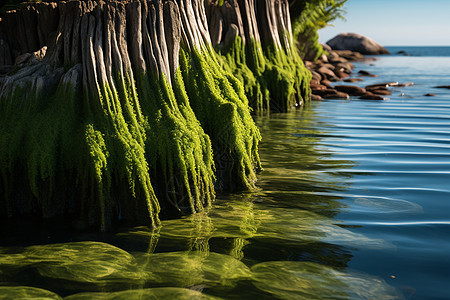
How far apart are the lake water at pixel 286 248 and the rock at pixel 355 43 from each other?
66.5 meters

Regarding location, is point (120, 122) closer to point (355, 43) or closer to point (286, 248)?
point (286, 248)

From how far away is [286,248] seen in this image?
4273 mm

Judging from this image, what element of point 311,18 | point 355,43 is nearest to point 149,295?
point 311,18

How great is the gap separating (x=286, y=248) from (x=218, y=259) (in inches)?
24.4

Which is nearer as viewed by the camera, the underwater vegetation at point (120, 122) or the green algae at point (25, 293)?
the green algae at point (25, 293)

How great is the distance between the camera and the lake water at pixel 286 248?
3557 mm

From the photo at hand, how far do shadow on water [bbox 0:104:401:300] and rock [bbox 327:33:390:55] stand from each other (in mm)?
68331

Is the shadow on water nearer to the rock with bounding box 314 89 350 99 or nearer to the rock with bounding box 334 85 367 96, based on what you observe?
the rock with bounding box 314 89 350 99

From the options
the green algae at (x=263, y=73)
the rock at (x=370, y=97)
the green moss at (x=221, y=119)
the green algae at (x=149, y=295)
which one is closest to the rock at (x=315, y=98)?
the rock at (x=370, y=97)

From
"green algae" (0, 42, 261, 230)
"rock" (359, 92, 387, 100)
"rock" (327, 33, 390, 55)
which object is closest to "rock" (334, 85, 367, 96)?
"rock" (359, 92, 387, 100)

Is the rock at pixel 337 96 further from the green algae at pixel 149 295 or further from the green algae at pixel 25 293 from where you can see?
the green algae at pixel 25 293

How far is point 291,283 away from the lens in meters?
3.63

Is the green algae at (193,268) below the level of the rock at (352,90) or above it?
below

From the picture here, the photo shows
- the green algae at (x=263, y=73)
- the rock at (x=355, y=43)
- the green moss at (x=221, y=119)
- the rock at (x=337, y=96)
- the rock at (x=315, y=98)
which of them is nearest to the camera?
the green moss at (x=221, y=119)
